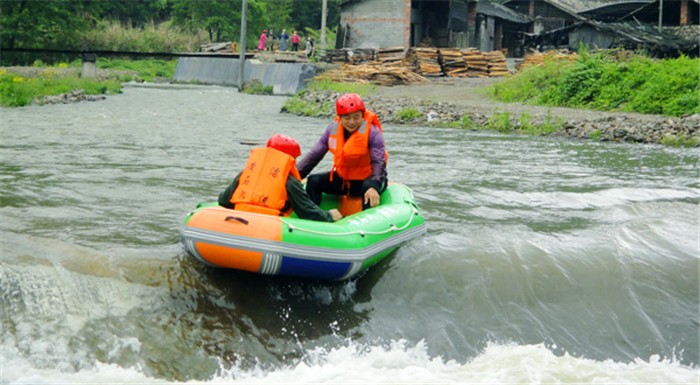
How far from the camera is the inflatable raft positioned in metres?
5.67

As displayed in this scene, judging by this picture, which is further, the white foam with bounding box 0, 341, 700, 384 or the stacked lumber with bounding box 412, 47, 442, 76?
the stacked lumber with bounding box 412, 47, 442, 76

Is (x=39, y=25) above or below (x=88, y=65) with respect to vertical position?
above

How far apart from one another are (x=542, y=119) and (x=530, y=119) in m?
0.25

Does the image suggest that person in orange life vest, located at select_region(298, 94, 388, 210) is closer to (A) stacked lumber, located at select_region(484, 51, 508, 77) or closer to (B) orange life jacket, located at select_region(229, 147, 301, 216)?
(B) orange life jacket, located at select_region(229, 147, 301, 216)

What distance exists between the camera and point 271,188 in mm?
6215

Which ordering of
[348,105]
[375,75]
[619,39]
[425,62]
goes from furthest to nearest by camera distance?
[619,39], [425,62], [375,75], [348,105]

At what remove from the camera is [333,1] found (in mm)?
59531

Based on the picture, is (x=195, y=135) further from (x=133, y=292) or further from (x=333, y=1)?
(x=333, y=1)

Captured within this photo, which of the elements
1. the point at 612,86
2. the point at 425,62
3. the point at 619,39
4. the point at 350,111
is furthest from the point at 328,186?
the point at 619,39

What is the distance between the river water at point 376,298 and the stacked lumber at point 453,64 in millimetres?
23399

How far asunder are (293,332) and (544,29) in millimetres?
40192

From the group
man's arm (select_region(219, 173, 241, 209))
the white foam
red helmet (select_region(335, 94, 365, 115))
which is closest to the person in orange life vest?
red helmet (select_region(335, 94, 365, 115))

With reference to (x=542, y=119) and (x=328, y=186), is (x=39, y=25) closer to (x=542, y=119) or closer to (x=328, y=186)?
(x=542, y=119)

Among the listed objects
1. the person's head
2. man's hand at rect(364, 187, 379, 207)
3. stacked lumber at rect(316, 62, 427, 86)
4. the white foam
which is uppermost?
A: stacked lumber at rect(316, 62, 427, 86)
